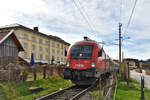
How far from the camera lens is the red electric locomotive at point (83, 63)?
9.95 metres

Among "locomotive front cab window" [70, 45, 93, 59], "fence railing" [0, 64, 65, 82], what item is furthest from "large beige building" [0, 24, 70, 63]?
"locomotive front cab window" [70, 45, 93, 59]

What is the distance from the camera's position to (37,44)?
147 ft

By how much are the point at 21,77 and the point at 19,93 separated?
258 centimetres

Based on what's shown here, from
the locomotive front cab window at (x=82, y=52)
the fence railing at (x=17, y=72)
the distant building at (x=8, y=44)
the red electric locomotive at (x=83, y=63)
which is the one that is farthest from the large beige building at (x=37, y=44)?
the red electric locomotive at (x=83, y=63)

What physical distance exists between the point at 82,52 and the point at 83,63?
1002 millimetres

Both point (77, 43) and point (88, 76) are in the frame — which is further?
point (77, 43)

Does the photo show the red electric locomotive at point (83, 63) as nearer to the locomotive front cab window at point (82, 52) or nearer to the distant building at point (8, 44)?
the locomotive front cab window at point (82, 52)

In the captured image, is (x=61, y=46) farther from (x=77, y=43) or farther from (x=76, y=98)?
(x=76, y=98)

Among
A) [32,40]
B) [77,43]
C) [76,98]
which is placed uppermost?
[32,40]

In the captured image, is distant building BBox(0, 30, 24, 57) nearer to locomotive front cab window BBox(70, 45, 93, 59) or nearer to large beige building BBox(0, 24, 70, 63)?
locomotive front cab window BBox(70, 45, 93, 59)

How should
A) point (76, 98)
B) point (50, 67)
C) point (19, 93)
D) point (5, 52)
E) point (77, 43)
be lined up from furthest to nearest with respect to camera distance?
point (5, 52) < point (50, 67) < point (77, 43) < point (19, 93) < point (76, 98)

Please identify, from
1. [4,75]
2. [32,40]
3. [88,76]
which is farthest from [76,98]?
[32,40]

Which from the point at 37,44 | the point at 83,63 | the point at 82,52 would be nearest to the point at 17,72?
the point at 83,63

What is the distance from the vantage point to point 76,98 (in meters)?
7.52
